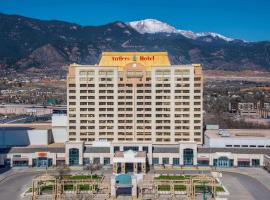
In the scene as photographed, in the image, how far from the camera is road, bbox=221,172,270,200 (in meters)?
51.5

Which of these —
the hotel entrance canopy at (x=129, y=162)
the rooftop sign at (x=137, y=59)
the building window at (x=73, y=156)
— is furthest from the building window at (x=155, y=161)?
the rooftop sign at (x=137, y=59)

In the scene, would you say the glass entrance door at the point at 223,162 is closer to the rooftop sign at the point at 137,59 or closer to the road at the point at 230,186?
the road at the point at 230,186

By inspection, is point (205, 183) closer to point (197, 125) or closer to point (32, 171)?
point (197, 125)

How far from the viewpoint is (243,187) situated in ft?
182

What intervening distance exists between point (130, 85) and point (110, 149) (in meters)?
8.84

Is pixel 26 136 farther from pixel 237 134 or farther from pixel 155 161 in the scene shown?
pixel 237 134

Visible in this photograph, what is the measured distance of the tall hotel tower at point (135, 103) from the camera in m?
69.8

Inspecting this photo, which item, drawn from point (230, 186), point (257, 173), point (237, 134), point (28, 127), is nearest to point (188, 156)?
point (257, 173)

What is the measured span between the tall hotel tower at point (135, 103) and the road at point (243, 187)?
35.3 feet

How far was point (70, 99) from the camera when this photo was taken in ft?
231

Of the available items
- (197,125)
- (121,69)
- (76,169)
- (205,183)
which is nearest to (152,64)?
(121,69)

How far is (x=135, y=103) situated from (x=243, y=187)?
2041cm

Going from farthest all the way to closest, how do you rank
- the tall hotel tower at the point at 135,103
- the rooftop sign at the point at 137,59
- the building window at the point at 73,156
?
the rooftop sign at the point at 137,59 → the tall hotel tower at the point at 135,103 → the building window at the point at 73,156

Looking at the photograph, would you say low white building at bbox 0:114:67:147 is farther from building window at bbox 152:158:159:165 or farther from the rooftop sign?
building window at bbox 152:158:159:165
